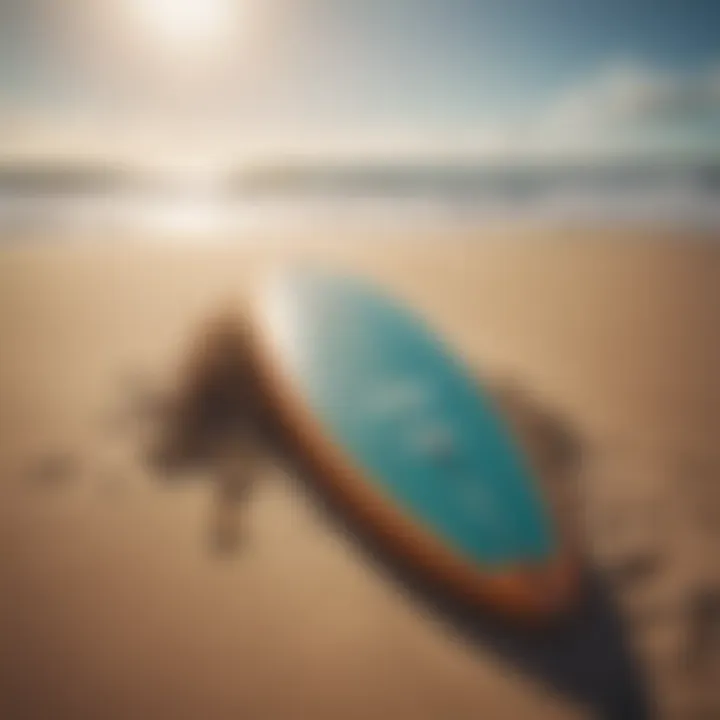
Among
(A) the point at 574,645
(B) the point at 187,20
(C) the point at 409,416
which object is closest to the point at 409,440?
(C) the point at 409,416

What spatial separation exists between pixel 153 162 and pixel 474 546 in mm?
551

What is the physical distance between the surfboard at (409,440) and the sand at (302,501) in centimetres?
4

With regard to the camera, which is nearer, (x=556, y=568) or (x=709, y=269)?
(x=556, y=568)

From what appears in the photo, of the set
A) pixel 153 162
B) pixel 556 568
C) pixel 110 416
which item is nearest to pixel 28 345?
pixel 110 416

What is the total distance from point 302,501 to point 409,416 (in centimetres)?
14

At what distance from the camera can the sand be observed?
915mm

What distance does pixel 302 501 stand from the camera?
967mm

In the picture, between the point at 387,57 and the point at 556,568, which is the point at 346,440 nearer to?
the point at 556,568

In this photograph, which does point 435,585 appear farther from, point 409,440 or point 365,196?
point 365,196

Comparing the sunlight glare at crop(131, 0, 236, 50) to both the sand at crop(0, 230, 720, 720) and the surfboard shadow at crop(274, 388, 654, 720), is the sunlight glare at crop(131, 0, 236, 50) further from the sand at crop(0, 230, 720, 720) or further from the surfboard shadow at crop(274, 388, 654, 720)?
the surfboard shadow at crop(274, 388, 654, 720)

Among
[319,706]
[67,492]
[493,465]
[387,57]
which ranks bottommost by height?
[319,706]

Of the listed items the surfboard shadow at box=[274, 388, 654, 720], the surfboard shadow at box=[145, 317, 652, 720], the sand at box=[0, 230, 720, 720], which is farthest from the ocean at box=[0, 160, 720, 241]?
the surfboard shadow at box=[274, 388, 654, 720]

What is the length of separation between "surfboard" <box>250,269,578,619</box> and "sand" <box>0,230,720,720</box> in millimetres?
44

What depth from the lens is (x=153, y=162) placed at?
108 centimetres
